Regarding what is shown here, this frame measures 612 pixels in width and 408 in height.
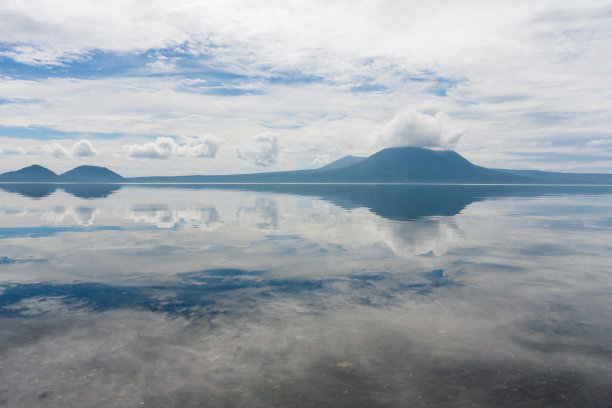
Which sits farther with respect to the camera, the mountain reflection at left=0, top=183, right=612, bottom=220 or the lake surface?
the mountain reflection at left=0, top=183, right=612, bottom=220

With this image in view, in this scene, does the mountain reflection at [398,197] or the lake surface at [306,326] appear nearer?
the lake surface at [306,326]

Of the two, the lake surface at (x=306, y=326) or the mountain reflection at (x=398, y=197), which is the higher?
the mountain reflection at (x=398, y=197)

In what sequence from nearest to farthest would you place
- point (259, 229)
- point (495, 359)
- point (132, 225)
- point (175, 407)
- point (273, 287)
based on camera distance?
point (175, 407)
point (495, 359)
point (273, 287)
point (259, 229)
point (132, 225)

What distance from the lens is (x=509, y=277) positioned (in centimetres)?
1653

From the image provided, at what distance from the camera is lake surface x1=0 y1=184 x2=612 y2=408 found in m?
8.01

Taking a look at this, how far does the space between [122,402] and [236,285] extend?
7.76 meters

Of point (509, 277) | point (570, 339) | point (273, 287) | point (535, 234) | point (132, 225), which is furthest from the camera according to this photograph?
point (132, 225)

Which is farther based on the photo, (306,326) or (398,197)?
(398,197)

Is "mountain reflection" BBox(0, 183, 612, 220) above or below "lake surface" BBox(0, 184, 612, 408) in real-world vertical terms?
above

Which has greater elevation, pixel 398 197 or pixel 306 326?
pixel 398 197

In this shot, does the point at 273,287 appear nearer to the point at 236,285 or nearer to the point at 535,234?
the point at 236,285

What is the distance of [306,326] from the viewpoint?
1118cm

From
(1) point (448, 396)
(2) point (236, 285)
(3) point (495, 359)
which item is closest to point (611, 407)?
(3) point (495, 359)

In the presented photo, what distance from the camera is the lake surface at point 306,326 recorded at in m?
8.01
